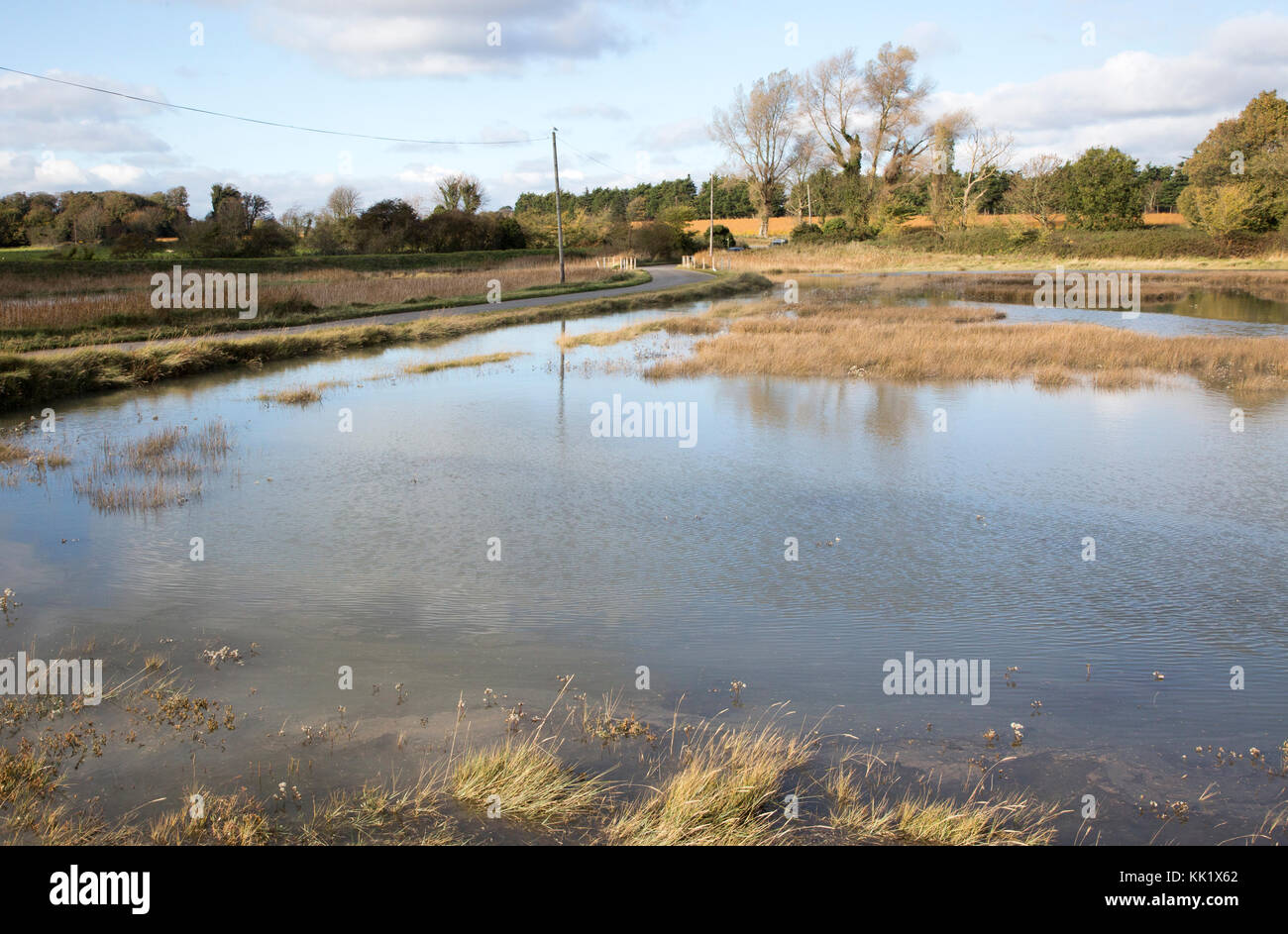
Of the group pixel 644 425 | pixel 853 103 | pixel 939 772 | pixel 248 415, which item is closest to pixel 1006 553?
pixel 939 772

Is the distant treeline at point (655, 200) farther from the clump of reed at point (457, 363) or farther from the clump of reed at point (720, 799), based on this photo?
the clump of reed at point (720, 799)

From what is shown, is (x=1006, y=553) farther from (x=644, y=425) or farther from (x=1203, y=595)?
(x=644, y=425)

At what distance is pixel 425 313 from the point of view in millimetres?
27828

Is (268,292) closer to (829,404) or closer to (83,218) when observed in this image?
(829,404)

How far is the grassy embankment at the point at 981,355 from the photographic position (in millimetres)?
17500

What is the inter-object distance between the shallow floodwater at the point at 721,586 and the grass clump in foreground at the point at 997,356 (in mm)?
4545

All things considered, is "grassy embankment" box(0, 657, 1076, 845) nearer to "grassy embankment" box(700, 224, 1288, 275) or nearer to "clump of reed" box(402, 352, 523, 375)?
"clump of reed" box(402, 352, 523, 375)

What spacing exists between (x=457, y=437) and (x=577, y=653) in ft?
23.1

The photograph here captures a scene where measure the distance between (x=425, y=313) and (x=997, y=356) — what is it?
17.0 m

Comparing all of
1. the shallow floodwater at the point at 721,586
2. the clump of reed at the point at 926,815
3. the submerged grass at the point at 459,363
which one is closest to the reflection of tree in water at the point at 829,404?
the shallow floodwater at the point at 721,586

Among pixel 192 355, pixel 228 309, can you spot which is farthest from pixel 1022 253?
pixel 192 355

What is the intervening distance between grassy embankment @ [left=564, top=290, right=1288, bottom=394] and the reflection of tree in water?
1.08m

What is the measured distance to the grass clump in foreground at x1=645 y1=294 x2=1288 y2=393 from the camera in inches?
688
